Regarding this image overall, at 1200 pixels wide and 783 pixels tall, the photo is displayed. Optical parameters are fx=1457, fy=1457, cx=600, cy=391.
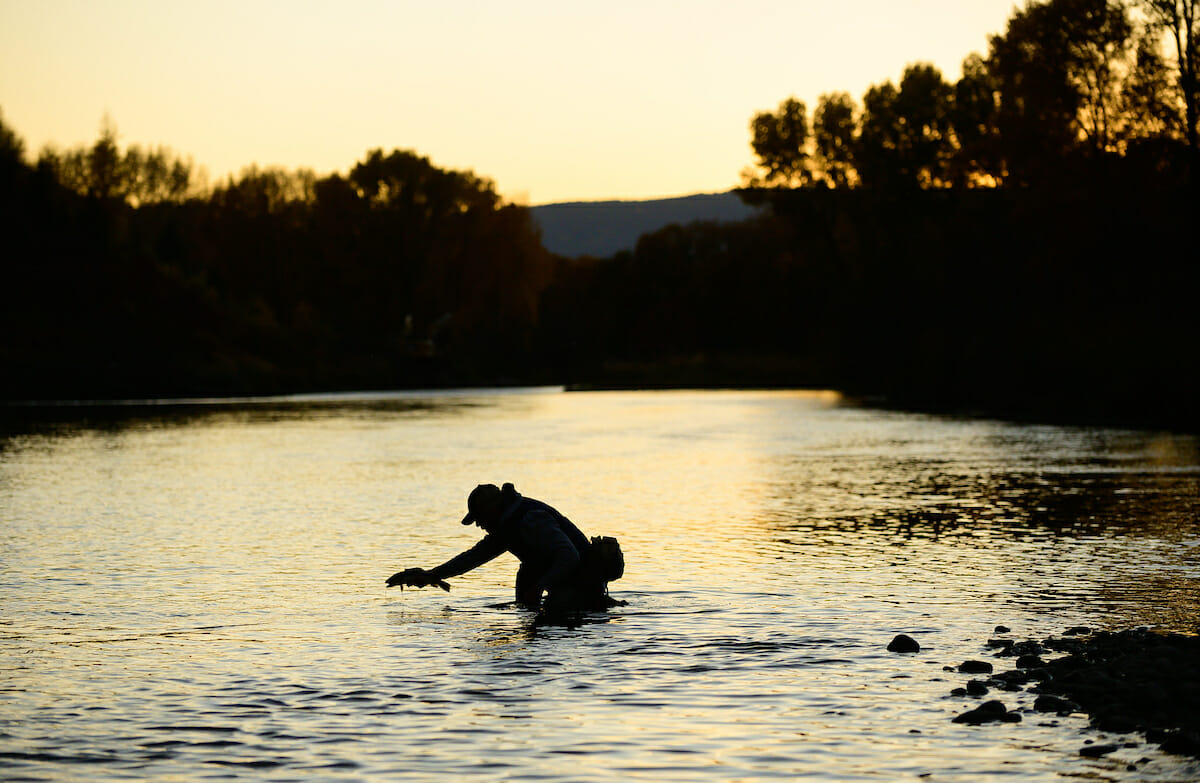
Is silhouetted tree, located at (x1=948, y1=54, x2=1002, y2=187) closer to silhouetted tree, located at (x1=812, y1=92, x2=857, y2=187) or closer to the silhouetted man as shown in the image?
silhouetted tree, located at (x1=812, y1=92, x2=857, y2=187)

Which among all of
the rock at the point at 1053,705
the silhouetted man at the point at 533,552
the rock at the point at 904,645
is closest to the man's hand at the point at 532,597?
the silhouetted man at the point at 533,552

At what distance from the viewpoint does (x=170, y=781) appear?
784cm

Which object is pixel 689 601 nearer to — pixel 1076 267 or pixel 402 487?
pixel 402 487

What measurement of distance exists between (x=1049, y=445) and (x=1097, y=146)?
60.7 feet

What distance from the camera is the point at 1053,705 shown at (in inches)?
362

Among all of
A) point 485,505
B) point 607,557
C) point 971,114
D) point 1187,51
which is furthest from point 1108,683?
point 971,114

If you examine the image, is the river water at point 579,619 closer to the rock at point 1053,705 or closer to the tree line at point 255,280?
the rock at point 1053,705

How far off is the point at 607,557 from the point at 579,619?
64 cm

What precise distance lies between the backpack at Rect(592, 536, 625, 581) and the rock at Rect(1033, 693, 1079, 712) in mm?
4181

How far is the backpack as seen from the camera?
12508mm

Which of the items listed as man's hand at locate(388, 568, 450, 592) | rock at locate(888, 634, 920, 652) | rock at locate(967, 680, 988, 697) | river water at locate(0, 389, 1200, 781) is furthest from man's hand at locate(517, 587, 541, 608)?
rock at locate(967, 680, 988, 697)

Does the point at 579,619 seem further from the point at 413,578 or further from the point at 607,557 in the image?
the point at 413,578

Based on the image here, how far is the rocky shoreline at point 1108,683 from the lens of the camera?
8.72 metres

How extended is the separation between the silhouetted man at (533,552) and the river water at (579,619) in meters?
0.29
